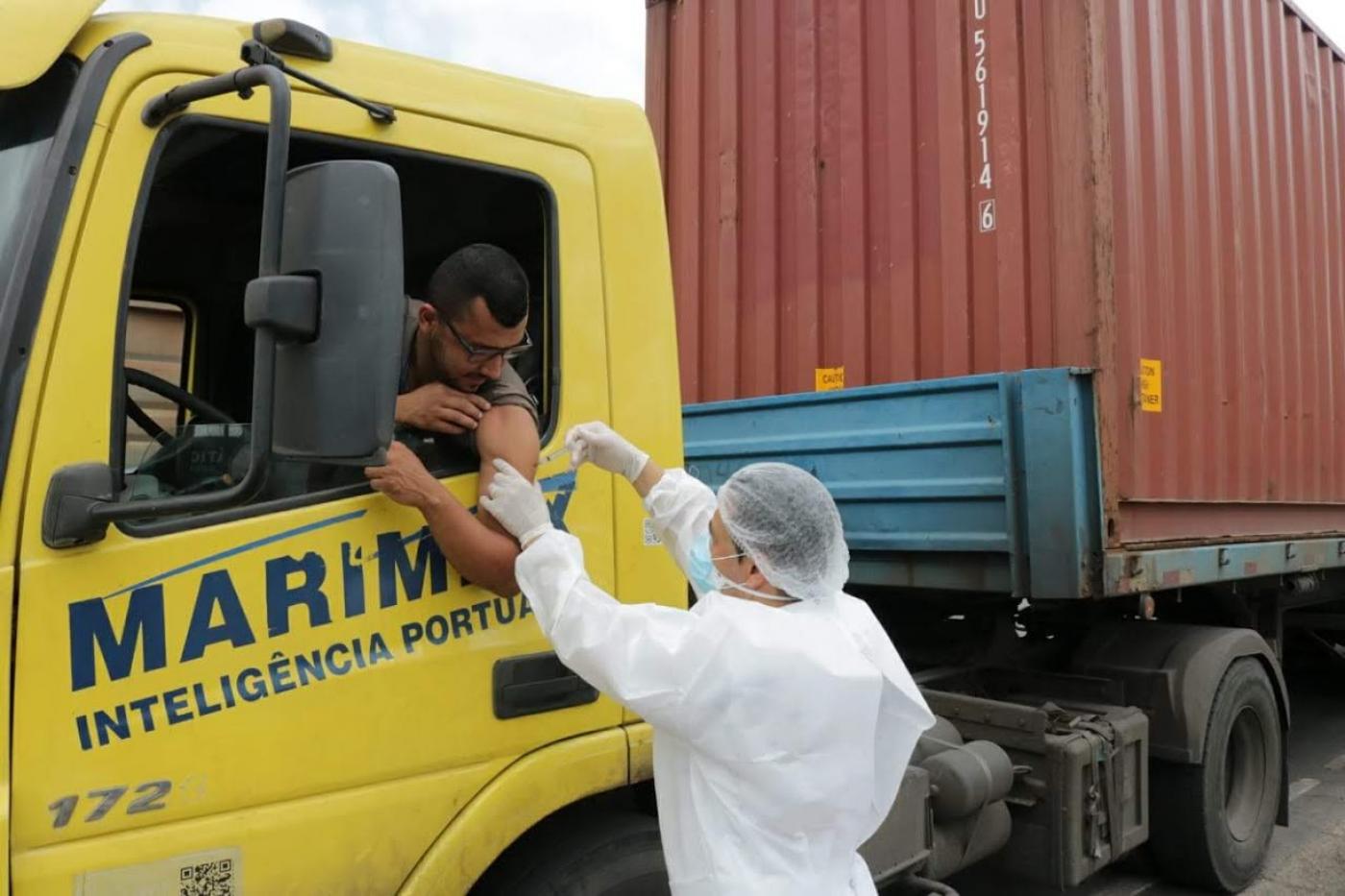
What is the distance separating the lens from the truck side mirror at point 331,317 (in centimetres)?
153

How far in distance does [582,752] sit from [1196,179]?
3.44 metres

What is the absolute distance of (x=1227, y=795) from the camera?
4.15 metres

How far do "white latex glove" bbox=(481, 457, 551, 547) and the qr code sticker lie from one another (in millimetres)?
694

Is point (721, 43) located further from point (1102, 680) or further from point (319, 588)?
point (319, 588)

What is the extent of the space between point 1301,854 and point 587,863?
4.01m

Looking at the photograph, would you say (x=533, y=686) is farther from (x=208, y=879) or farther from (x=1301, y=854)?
(x=1301, y=854)

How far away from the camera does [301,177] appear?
1534mm

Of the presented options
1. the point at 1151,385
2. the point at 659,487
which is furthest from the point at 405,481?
the point at 1151,385

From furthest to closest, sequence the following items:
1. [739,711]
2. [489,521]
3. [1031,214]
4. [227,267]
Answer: [1031,214]
[227,267]
[489,521]
[739,711]

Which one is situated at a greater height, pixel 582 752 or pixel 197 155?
pixel 197 155

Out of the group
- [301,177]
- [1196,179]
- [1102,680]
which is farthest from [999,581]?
[301,177]

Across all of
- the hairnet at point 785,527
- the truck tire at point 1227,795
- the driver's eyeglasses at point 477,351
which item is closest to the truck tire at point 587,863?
the hairnet at point 785,527

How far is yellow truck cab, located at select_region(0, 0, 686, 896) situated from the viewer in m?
1.53

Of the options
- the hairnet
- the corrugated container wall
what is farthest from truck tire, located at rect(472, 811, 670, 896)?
the corrugated container wall
